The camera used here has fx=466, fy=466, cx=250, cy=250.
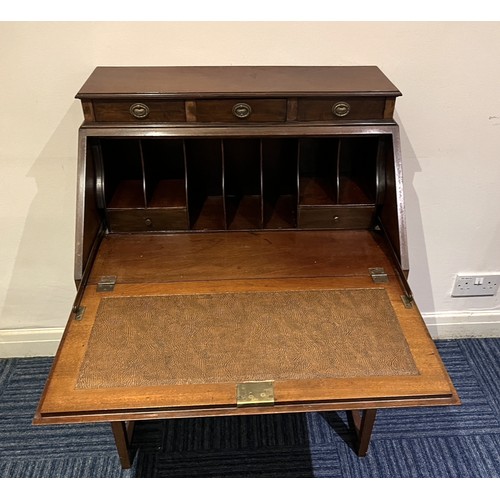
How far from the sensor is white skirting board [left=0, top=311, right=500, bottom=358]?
6.08ft

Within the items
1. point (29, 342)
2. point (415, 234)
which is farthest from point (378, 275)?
point (29, 342)

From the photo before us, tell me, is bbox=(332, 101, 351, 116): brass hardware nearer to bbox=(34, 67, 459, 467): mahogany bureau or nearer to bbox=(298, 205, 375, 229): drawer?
bbox=(34, 67, 459, 467): mahogany bureau

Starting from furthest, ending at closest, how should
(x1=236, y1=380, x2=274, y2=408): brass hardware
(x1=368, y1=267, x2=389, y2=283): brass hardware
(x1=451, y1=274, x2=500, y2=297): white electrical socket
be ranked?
(x1=451, y1=274, x2=500, y2=297): white electrical socket
(x1=368, y1=267, x2=389, y2=283): brass hardware
(x1=236, y1=380, x2=274, y2=408): brass hardware

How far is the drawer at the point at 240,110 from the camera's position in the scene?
1109 millimetres

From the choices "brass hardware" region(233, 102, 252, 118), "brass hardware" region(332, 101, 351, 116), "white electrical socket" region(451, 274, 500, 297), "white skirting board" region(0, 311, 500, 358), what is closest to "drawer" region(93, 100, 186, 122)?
"brass hardware" region(233, 102, 252, 118)

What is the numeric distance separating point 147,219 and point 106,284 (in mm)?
233

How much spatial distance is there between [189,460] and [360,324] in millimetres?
875

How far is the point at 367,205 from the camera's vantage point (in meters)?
1.29

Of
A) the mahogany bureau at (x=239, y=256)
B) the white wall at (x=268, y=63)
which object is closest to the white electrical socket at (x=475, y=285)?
the white wall at (x=268, y=63)

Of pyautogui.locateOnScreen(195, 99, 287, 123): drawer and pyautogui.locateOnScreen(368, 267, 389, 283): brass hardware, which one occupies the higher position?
pyautogui.locateOnScreen(195, 99, 287, 123): drawer

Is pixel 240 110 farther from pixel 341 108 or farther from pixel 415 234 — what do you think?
pixel 415 234

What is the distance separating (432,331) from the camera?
1.96m

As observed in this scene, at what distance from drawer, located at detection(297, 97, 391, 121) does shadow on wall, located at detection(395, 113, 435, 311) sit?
1.09ft
